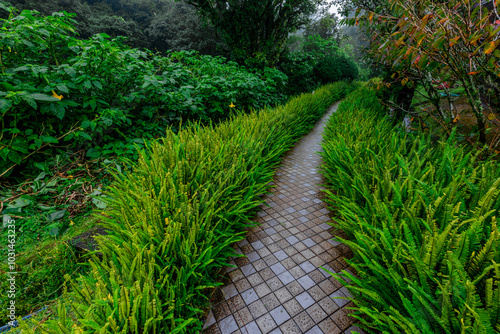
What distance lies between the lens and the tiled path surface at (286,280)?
1394 millimetres

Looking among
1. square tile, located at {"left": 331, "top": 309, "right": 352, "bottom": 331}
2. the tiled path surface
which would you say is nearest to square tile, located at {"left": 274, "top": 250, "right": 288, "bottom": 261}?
the tiled path surface

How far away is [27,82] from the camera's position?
2480mm

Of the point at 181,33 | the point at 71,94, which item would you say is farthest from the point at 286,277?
the point at 181,33

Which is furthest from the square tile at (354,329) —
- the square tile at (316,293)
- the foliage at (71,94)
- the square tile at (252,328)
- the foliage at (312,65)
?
the foliage at (312,65)

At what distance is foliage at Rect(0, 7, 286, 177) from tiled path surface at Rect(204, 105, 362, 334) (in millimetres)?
2011

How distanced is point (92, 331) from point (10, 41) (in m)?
3.24

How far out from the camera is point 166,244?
140 cm

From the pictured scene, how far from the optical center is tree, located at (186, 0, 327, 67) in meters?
7.24

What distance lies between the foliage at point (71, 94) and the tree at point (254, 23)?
15.6ft

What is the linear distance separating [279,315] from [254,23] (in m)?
8.82

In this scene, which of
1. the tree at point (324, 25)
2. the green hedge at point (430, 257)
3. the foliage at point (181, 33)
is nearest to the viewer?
the green hedge at point (430, 257)

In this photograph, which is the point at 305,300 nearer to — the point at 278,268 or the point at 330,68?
the point at 278,268

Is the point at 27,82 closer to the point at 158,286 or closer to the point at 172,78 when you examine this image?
the point at 172,78

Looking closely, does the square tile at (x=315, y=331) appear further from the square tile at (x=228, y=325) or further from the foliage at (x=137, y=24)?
the foliage at (x=137, y=24)
